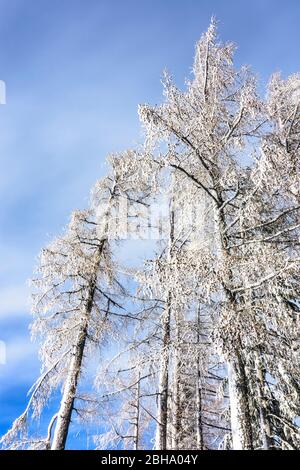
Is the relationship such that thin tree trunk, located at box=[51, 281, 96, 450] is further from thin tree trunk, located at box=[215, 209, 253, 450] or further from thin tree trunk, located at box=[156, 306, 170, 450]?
thin tree trunk, located at box=[215, 209, 253, 450]

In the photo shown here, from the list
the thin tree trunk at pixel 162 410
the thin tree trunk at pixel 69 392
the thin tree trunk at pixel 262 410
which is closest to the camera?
the thin tree trunk at pixel 262 410

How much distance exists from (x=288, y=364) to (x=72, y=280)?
587 cm

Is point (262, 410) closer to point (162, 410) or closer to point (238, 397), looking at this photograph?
point (238, 397)

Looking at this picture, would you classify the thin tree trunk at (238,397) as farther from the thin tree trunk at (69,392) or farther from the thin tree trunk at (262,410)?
the thin tree trunk at (69,392)

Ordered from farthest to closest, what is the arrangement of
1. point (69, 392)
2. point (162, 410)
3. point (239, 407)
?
point (162, 410) < point (69, 392) < point (239, 407)

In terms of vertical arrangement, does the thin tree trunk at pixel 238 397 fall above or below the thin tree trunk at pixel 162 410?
below

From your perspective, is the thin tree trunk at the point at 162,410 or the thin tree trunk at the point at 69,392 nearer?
the thin tree trunk at the point at 69,392

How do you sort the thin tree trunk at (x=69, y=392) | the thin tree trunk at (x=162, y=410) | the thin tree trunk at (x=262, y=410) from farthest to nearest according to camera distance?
the thin tree trunk at (x=162, y=410)
the thin tree trunk at (x=69, y=392)
the thin tree trunk at (x=262, y=410)

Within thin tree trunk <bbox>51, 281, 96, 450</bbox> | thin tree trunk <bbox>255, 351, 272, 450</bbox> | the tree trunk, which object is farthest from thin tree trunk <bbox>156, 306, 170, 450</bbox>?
the tree trunk

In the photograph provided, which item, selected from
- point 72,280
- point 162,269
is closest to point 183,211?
point 162,269

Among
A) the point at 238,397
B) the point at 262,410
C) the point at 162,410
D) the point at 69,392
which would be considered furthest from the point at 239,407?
the point at 69,392

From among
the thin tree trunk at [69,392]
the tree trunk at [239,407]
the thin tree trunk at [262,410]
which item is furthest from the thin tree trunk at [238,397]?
the thin tree trunk at [69,392]

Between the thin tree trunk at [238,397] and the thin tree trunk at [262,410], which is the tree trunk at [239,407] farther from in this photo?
the thin tree trunk at [262,410]

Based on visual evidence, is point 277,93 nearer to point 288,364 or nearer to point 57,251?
point 288,364
